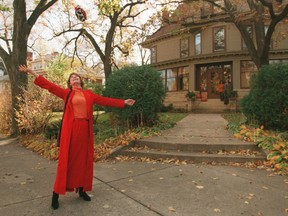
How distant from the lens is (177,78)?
78.0ft

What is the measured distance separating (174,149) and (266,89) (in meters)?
3.49

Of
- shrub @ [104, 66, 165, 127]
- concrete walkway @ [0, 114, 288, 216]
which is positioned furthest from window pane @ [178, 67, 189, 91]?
concrete walkway @ [0, 114, 288, 216]

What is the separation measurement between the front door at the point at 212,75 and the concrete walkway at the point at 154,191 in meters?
16.8

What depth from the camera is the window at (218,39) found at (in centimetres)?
2108

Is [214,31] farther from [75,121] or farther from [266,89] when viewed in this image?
[75,121]

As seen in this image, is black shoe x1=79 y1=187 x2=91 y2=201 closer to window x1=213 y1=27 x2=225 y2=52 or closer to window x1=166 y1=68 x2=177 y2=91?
window x1=213 y1=27 x2=225 y2=52

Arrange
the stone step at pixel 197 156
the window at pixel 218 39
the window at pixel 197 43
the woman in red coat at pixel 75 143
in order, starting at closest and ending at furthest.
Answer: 1. the woman in red coat at pixel 75 143
2. the stone step at pixel 197 156
3. the window at pixel 218 39
4. the window at pixel 197 43

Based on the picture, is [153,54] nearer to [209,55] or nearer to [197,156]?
[209,55]

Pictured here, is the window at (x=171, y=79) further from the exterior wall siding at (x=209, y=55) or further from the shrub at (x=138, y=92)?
the shrub at (x=138, y=92)

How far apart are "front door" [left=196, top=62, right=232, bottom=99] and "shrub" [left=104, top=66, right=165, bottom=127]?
45.3 feet

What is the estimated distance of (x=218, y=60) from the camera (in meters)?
20.9

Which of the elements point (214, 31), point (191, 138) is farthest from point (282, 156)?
point (214, 31)

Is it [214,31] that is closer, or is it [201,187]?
[201,187]

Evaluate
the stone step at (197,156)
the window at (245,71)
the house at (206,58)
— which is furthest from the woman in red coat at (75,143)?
the window at (245,71)
